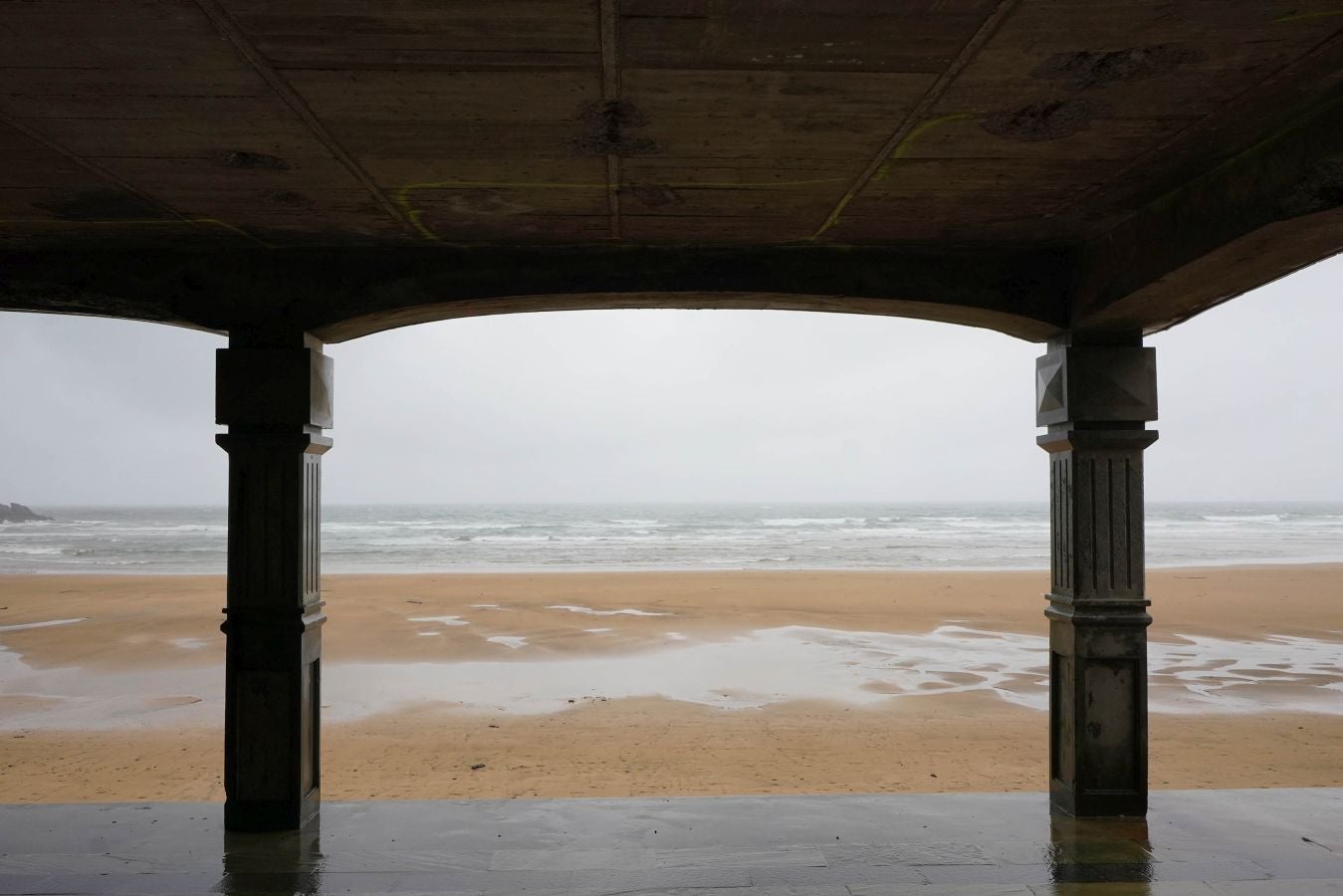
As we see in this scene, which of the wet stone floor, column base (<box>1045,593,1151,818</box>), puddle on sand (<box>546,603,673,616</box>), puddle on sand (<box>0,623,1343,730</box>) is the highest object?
column base (<box>1045,593,1151,818</box>)

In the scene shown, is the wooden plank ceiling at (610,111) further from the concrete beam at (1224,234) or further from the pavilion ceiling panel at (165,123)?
the concrete beam at (1224,234)

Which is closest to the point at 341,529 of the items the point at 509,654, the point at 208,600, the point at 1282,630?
the point at 208,600

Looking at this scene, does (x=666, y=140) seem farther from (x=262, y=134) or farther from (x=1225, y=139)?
(x=1225, y=139)

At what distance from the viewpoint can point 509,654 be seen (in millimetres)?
10586

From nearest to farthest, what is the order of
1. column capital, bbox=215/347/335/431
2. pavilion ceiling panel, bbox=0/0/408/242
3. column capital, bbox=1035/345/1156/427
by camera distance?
pavilion ceiling panel, bbox=0/0/408/242, column capital, bbox=215/347/335/431, column capital, bbox=1035/345/1156/427

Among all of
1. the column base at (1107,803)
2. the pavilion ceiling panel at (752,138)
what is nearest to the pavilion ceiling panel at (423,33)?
the pavilion ceiling panel at (752,138)

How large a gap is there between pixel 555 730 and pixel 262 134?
5246 mm

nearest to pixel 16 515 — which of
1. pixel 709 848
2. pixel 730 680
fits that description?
pixel 730 680

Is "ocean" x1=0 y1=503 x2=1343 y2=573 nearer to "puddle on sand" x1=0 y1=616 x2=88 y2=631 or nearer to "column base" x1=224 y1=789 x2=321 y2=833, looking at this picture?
"puddle on sand" x1=0 y1=616 x2=88 y2=631

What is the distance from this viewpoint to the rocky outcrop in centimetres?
5246

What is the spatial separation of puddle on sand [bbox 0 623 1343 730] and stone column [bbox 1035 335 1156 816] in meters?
3.55

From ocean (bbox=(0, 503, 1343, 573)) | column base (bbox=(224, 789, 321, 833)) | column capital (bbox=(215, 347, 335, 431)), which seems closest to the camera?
column base (bbox=(224, 789, 321, 833))

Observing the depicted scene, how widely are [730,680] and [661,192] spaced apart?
6.43 m

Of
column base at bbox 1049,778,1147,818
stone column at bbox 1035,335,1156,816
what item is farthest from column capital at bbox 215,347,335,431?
column base at bbox 1049,778,1147,818
